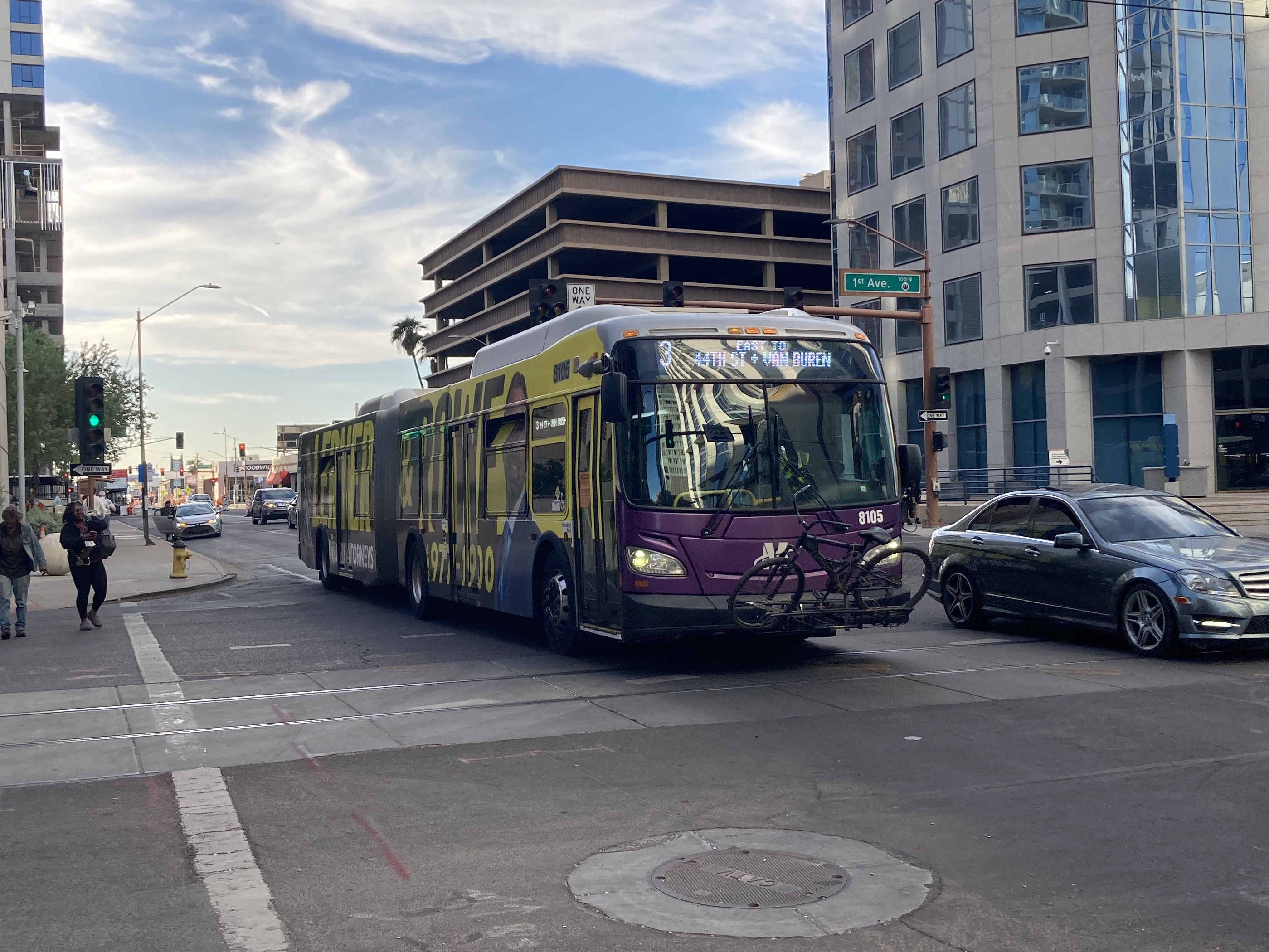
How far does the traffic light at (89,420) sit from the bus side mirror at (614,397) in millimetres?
16817

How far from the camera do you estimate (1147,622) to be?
37.6ft

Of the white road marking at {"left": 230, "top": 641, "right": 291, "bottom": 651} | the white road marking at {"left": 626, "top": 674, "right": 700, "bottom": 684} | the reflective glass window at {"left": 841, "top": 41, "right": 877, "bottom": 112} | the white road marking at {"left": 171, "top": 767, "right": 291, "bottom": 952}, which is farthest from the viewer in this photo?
the reflective glass window at {"left": 841, "top": 41, "right": 877, "bottom": 112}

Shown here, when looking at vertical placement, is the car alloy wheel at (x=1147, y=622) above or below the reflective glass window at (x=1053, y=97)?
below

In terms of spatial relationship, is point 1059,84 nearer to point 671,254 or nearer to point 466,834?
point 671,254

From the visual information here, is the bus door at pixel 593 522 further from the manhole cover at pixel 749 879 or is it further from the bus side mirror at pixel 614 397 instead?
the manhole cover at pixel 749 879

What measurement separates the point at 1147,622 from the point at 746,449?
3.97 meters

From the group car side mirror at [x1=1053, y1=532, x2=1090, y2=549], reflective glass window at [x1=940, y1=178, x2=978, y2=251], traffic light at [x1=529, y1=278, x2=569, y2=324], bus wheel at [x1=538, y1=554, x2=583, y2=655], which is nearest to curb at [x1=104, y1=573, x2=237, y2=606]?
→ traffic light at [x1=529, y1=278, x2=569, y2=324]

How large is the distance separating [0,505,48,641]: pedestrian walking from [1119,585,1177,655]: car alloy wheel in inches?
487

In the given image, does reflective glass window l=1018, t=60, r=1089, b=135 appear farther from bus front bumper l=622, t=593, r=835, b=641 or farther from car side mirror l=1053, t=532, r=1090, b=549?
bus front bumper l=622, t=593, r=835, b=641

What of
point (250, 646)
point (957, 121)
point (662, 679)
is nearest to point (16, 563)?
point (250, 646)

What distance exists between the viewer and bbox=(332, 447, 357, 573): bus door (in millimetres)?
20516

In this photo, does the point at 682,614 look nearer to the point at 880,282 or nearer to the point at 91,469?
the point at 91,469

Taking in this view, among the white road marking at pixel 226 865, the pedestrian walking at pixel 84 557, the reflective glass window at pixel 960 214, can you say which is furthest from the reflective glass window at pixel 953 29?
the white road marking at pixel 226 865

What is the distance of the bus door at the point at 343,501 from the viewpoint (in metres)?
20.5
